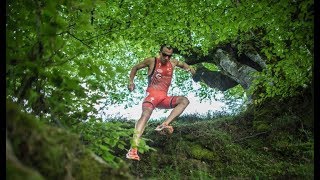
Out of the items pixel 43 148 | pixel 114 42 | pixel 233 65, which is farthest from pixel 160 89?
pixel 233 65

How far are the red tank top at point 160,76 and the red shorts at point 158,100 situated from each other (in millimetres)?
130

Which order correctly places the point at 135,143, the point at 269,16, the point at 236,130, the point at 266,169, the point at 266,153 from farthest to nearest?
the point at 236,130, the point at 266,153, the point at 266,169, the point at 269,16, the point at 135,143

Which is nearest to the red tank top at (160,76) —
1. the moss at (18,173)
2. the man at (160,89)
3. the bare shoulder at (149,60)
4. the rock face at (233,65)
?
the man at (160,89)

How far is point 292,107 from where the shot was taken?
31.9ft

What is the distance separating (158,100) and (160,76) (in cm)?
59

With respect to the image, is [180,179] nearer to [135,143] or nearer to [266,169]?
[266,169]

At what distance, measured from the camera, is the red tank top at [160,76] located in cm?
749

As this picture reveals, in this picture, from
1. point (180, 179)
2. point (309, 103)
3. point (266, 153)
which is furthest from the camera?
point (309, 103)

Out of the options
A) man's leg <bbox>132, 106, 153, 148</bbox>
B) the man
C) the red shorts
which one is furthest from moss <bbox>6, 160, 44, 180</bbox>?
the red shorts

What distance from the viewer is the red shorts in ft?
24.2

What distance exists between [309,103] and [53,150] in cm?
914

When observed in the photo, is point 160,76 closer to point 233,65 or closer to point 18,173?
point 233,65

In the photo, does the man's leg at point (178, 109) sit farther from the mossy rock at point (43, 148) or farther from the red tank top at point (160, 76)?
the mossy rock at point (43, 148)
